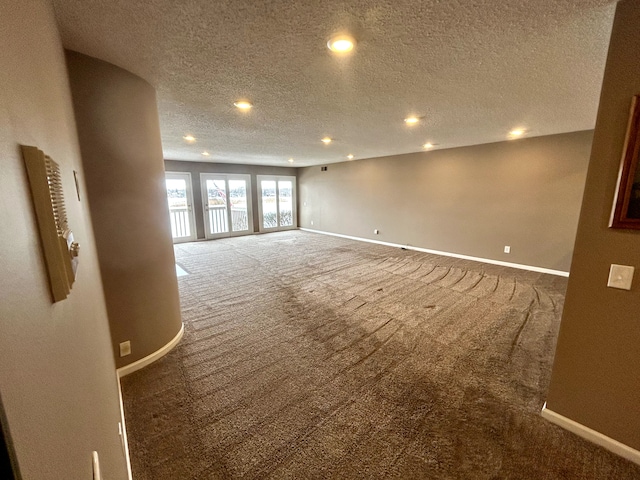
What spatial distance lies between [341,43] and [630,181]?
1.63m

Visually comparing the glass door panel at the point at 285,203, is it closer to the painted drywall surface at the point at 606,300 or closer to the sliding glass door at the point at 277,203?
the sliding glass door at the point at 277,203

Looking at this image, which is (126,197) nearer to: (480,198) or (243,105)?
(243,105)

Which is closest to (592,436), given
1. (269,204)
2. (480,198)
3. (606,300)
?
(606,300)

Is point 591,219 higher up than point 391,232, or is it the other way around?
point 591,219

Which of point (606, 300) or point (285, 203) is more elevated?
point (285, 203)

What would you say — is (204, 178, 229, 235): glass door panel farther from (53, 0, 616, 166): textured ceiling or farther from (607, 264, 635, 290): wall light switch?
(607, 264, 635, 290): wall light switch

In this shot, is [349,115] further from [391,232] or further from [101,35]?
[391,232]

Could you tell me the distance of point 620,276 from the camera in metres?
1.36

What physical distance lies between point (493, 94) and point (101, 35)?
9.40 feet

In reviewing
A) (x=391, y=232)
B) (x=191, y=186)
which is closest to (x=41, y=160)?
(x=391, y=232)

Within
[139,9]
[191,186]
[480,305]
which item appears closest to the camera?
[139,9]

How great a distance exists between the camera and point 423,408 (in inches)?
69.1

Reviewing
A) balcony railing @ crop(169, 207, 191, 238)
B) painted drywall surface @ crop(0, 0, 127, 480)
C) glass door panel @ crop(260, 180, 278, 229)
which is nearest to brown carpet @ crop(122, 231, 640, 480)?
painted drywall surface @ crop(0, 0, 127, 480)

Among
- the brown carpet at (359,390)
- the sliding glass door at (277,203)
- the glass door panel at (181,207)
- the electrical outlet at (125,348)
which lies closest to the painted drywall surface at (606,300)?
the brown carpet at (359,390)
